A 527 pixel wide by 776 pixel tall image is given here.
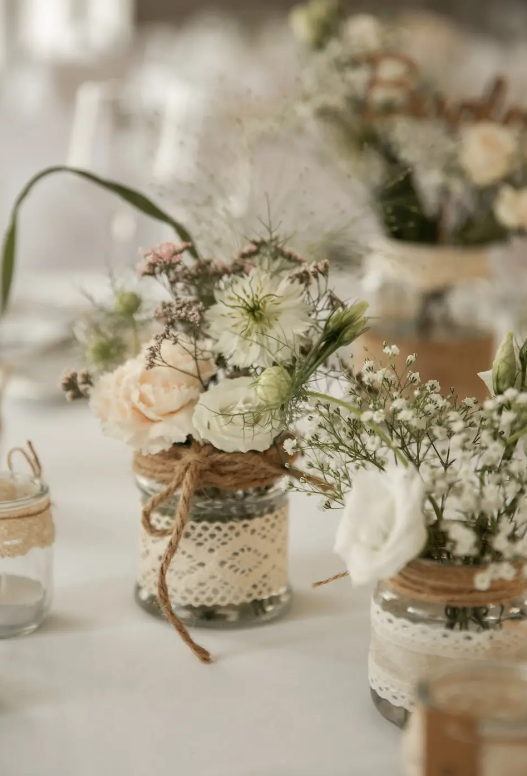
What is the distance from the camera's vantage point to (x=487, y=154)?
4.55 ft

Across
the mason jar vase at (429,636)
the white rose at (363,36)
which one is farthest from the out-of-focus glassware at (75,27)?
the mason jar vase at (429,636)

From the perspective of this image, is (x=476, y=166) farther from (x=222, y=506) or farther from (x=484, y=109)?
(x=222, y=506)

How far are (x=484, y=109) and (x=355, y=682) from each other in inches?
39.0

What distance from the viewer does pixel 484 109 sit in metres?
1.46

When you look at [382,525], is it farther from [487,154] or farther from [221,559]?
[487,154]

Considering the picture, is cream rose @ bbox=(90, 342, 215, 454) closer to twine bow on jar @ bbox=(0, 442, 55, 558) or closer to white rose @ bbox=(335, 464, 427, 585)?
twine bow on jar @ bbox=(0, 442, 55, 558)

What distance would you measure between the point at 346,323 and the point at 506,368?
11cm

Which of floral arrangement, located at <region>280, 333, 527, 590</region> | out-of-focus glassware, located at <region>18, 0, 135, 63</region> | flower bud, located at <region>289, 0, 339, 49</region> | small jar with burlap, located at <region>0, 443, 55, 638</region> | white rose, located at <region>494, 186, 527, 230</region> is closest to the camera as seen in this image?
floral arrangement, located at <region>280, 333, 527, 590</region>

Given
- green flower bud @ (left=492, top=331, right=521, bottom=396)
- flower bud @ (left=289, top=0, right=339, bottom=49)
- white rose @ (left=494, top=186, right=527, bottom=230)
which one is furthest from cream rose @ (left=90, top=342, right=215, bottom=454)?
flower bud @ (left=289, top=0, right=339, bottom=49)

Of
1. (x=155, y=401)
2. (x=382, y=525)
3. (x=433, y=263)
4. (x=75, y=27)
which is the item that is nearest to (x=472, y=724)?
(x=382, y=525)

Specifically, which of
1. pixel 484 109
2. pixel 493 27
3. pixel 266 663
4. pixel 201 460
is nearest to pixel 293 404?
pixel 201 460

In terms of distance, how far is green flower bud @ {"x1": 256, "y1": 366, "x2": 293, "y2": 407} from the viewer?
2.16ft

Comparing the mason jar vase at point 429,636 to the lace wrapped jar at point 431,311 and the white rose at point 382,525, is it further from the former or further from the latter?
the lace wrapped jar at point 431,311

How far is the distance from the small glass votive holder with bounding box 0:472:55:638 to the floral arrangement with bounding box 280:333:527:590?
0.22 m
